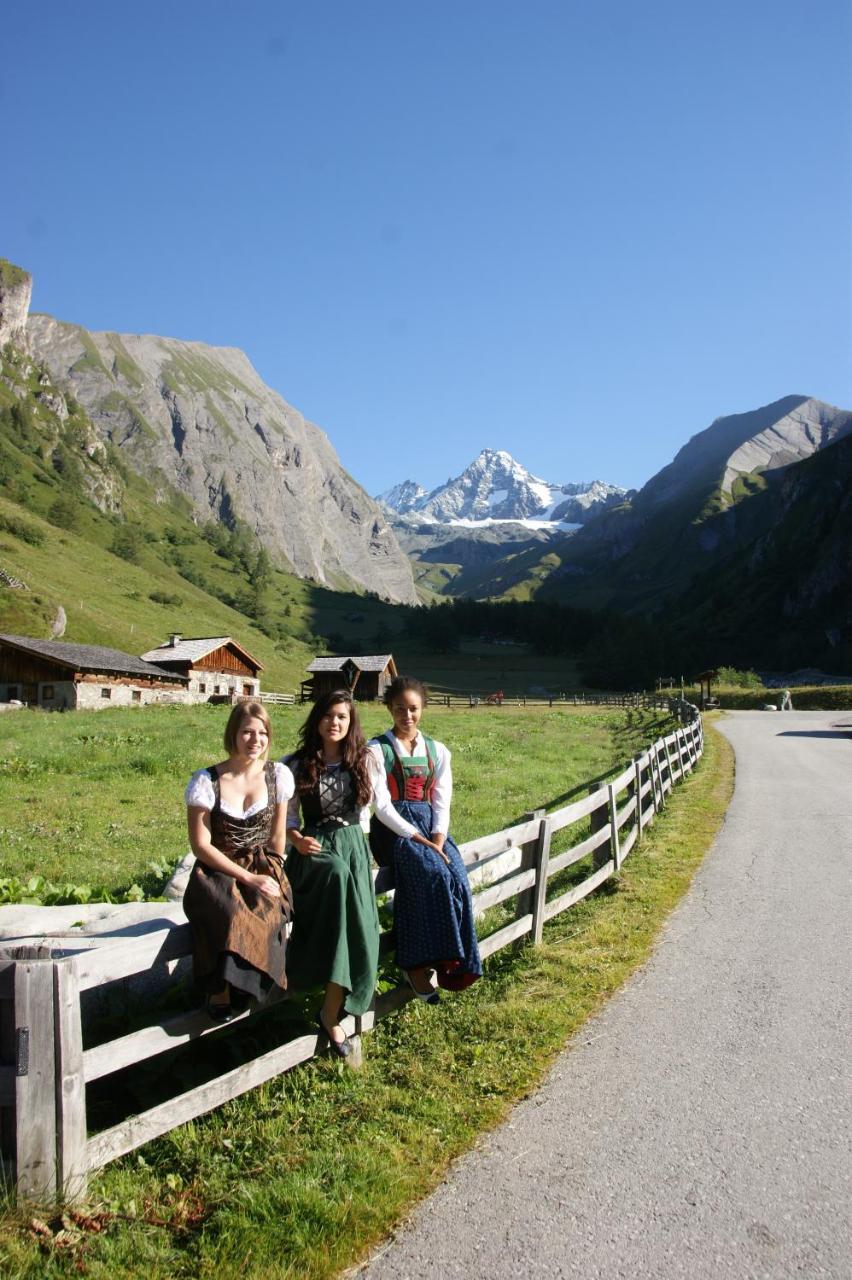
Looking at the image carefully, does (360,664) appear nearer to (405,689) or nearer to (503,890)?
(503,890)

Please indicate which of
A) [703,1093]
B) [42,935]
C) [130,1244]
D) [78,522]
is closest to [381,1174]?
[130,1244]

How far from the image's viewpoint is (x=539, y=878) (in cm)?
736

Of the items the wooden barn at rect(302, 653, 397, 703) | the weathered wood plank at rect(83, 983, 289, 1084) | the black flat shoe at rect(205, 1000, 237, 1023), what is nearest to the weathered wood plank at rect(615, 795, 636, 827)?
the black flat shoe at rect(205, 1000, 237, 1023)

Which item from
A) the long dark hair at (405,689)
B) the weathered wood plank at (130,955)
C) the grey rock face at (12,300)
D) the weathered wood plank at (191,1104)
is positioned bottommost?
the weathered wood plank at (191,1104)

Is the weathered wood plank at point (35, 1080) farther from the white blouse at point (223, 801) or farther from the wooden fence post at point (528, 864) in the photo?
the wooden fence post at point (528, 864)

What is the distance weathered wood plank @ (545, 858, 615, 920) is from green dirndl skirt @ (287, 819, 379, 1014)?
3.41m

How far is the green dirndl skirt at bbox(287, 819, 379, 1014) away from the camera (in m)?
4.70

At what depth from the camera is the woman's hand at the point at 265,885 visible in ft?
14.3

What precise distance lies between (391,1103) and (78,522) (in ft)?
487

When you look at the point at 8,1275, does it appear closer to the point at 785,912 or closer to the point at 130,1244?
the point at 130,1244

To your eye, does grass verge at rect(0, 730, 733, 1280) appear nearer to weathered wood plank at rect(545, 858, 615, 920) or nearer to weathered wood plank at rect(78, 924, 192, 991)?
weathered wood plank at rect(78, 924, 192, 991)

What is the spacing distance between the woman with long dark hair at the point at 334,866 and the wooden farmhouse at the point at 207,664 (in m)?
56.0

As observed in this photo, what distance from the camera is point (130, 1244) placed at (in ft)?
11.0

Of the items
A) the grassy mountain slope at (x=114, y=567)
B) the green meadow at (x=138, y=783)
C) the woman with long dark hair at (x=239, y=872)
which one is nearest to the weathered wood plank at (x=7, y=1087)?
the woman with long dark hair at (x=239, y=872)
